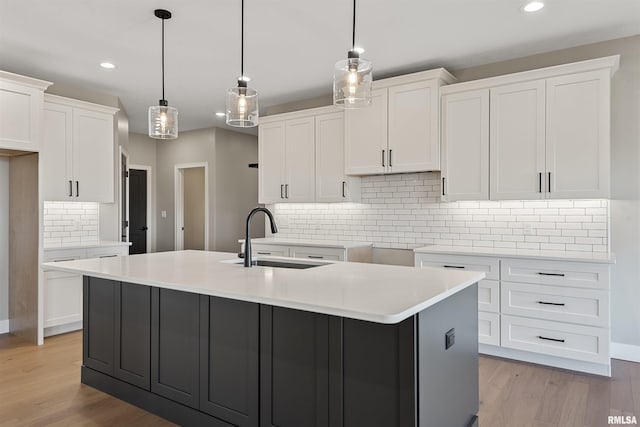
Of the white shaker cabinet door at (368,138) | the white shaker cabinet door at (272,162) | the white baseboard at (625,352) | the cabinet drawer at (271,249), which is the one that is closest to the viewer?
the white baseboard at (625,352)

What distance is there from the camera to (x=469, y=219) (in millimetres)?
4301

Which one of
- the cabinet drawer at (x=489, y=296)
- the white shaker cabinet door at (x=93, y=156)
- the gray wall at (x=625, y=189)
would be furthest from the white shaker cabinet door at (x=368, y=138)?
the white shaker cabinet door at (x=93, y=156)

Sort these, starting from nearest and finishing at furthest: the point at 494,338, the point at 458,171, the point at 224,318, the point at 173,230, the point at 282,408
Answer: the point at 282,408
the point at 224,318
the point at 494,338
the point at 458,171
the point at 173,230

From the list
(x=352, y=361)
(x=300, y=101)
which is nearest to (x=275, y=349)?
(x=352, y=361)

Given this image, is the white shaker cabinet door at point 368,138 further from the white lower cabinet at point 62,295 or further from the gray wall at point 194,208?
the gray wall at point 194,208

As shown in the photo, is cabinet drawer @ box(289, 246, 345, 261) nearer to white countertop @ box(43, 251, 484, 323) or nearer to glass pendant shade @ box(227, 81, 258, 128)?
white countertop @ box(43, 251, 484, 323)

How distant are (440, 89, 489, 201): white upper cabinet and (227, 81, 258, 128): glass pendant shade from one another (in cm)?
217

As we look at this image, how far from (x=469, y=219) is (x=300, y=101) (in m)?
2.66

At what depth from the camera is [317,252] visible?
481cm

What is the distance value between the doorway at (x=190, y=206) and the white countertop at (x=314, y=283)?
15.1 ft

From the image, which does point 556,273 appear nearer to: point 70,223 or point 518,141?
point 518,141

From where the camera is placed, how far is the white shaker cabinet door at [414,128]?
416 cm

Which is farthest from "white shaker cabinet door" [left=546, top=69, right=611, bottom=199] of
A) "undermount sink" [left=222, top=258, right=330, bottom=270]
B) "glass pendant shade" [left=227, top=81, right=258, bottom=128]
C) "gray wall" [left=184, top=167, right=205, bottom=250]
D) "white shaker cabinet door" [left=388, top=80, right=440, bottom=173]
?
"gray wall" [left=184, top=167, right=205, bottom=250]

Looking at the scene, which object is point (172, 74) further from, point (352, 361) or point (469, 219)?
point (352, 361)
